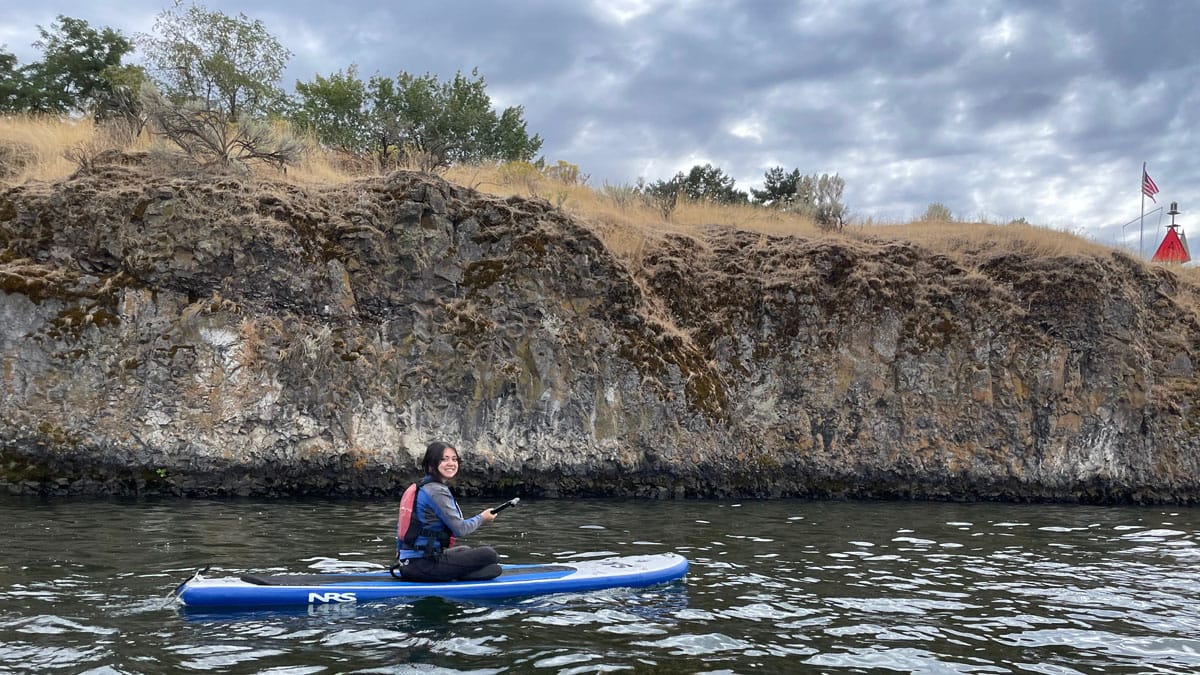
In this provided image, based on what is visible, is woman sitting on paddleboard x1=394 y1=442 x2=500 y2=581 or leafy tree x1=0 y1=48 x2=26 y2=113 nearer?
woman sitting on paddleboard x1=394 y1=442 x2=500 y2=581

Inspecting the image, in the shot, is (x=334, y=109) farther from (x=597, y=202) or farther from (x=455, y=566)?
(x=455, y=566)

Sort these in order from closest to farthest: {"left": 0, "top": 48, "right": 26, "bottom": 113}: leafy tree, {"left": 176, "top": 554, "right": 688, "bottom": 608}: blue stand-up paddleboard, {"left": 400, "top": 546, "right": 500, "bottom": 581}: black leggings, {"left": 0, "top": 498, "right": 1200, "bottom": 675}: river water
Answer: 1. {"left": 0, "top": 498, "right": 1200, "bottom": 675}: river water
2. {"left": 176, "top": 554, "right": 688, "bottom": 608}: blue stand-up paddleboard
3. {"left": 400, "top": 546, "right": 500, "bottom": 581}: black leggings
4. {"left": 0, "top": 48, "right": 26, "bottom": 113}: leafy tree

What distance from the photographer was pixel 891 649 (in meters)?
6.21

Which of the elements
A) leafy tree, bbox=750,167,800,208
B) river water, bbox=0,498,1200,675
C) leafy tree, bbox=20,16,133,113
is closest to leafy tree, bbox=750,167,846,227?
leafy tree, bbox=750,167,800,208

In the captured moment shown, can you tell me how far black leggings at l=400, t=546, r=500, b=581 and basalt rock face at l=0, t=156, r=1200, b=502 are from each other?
7.30 meters

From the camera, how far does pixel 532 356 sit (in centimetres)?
1664

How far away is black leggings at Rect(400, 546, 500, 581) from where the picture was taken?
26.4 ft

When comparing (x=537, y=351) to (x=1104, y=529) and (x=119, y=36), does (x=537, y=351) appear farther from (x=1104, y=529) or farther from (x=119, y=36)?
(x=119, y=36)

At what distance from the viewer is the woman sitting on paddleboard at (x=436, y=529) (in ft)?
26.6

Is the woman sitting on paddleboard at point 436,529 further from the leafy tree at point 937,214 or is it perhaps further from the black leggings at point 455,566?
the leafy tree at point 937,214

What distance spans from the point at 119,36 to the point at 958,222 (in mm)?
29266

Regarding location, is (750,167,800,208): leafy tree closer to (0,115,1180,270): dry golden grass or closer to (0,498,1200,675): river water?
(0,115,1180,270): dry golden grass

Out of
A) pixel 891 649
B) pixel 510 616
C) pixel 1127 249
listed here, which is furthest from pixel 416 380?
pixel 1127 249

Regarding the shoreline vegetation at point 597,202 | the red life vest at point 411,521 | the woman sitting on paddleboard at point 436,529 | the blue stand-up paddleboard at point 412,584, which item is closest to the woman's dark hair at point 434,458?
the woman sitting on paddleboard at point 436,529
